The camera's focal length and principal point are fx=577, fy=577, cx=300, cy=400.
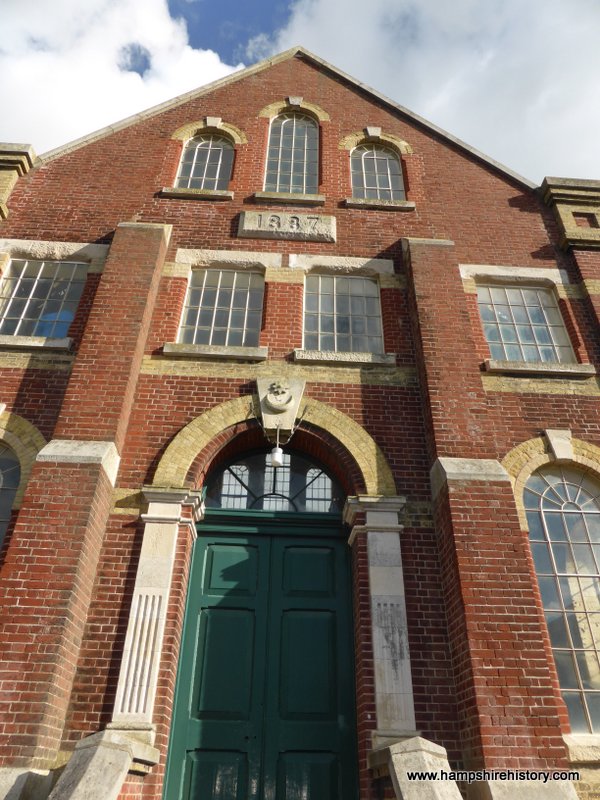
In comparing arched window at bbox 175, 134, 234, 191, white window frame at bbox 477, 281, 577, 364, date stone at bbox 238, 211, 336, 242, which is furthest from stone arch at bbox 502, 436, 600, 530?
arched window at bbox 175, 134, 234, 191

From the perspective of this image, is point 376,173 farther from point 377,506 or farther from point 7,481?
point 7,481

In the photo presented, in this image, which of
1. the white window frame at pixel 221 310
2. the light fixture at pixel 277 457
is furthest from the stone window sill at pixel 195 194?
the light fixture at pixel 277 457

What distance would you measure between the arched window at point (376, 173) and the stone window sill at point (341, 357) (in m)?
3.55

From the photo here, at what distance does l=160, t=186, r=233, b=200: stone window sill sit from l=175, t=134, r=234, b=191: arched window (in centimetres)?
46

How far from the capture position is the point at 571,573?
251 inches

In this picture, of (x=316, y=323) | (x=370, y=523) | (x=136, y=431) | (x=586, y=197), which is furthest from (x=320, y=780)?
(x=586, y=197)

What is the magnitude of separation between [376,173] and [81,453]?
23.6 feet

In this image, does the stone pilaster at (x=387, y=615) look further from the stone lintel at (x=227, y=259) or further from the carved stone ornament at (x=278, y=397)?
the stone lintel at (x=227, y=259)

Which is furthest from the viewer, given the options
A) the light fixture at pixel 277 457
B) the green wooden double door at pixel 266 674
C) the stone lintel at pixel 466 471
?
the light fixture at pixel 277 457

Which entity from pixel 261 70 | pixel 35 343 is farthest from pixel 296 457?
pixel 261 70

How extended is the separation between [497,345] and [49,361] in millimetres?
6141

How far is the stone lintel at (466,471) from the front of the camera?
6.36 m

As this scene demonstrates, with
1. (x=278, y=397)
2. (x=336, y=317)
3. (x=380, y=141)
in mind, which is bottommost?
(x=278, y=397)

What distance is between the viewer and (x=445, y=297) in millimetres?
8023
